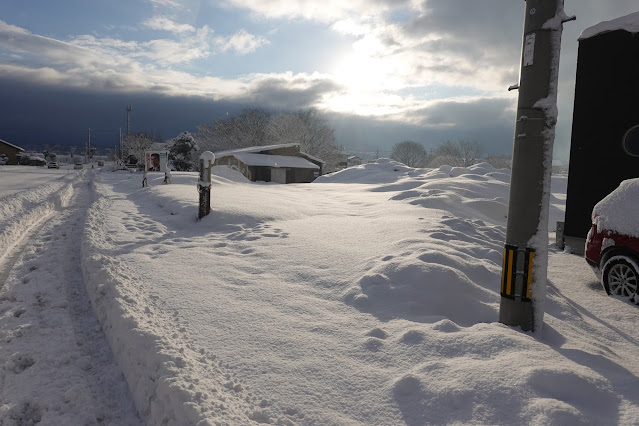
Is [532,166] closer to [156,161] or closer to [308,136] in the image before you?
[156,161]

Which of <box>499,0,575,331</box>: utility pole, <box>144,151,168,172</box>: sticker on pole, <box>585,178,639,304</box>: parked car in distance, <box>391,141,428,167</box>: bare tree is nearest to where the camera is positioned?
<box>499,0,575,331</box>: utility pole

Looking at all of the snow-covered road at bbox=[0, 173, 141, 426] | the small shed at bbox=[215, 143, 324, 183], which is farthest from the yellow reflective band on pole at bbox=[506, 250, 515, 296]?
the small shed at bbox=[215, 143, 324, 183]

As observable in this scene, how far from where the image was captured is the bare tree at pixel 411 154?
291ft

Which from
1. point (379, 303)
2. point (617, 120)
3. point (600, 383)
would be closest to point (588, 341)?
point (600, 383)

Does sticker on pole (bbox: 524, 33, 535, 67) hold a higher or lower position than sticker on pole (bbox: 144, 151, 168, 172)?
higher

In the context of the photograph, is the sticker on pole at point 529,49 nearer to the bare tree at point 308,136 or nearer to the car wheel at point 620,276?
the car wheel at point 620,276

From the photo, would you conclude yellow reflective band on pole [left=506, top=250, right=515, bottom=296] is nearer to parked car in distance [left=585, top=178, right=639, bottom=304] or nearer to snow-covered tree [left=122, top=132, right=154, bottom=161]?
parked car in distance [left=585, top=178, right=639, bottom=304]

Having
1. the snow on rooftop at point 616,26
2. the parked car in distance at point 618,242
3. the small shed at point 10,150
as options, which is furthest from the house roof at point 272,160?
the small shed at point 10,150

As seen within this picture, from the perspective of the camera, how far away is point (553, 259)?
7695 mm

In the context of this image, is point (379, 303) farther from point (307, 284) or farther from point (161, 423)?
point (161, 423)

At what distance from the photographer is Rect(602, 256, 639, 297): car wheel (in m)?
5.20

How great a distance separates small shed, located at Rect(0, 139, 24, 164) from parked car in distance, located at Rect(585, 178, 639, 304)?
85488 mm

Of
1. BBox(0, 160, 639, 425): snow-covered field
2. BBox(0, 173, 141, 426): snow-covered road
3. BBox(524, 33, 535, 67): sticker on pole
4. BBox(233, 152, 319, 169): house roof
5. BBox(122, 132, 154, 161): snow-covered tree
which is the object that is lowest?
BBox(0, 173, 141, 426): snow-covered road

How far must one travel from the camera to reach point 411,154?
292 feet
